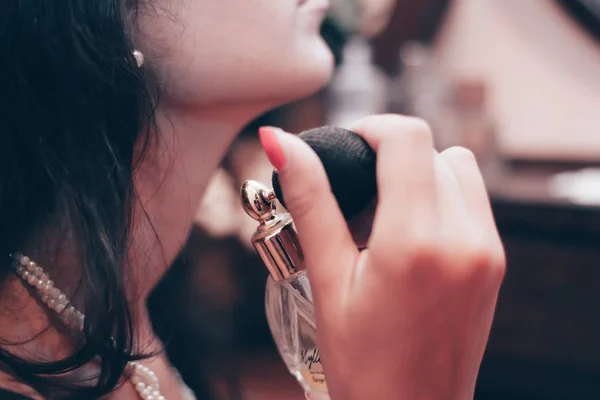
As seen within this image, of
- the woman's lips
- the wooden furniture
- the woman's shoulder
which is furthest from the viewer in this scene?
the wooden furniture

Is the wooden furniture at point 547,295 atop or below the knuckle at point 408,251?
below

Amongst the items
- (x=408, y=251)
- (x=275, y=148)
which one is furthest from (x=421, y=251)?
(x=275, y=148)

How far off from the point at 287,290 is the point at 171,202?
0.60 ft

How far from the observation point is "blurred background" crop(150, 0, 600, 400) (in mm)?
1001

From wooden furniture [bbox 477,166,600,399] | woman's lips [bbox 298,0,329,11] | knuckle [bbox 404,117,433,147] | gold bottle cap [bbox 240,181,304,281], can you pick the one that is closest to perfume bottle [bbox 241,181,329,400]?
gold bottle cap [bbox 240,181,304,281]

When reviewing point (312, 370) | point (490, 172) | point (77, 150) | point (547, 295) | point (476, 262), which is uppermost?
point (77, 150)

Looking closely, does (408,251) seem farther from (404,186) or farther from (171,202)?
(171,202)

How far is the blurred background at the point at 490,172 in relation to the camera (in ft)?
3.28

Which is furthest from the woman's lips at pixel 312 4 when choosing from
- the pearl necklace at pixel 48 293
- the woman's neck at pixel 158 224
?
the pearl necklace at pixel 48 293

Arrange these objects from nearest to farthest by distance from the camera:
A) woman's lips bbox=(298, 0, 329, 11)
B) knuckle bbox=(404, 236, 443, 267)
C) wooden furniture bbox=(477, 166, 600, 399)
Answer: knuckle bbox=(404, 236, 443, 267) → woman's lips bbox=(298, 0, 329, 11) → wooden furniture bbox=(477, 166, 600, 399)

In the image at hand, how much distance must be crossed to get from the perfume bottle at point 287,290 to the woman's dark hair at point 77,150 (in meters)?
0.13

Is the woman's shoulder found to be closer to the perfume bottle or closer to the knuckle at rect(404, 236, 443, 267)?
the perfume bottle

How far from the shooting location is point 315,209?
1.11ft

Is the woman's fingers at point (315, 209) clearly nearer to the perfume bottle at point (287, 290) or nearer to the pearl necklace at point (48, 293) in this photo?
the perfume bottle at point (287, 290)
